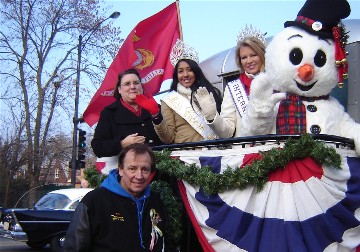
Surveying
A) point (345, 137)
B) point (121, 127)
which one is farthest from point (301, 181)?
point (121, 127)

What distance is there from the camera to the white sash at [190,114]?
391cm

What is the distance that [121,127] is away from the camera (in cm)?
371

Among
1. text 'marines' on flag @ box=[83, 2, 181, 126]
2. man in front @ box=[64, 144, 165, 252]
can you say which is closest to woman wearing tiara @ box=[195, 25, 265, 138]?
man in front @ box=[64, 144, 165, 252]

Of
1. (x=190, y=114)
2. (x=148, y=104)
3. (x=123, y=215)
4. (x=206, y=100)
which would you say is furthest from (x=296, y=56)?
(x=123, y=215)

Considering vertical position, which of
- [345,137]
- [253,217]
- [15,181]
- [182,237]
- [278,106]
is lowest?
[15,181]

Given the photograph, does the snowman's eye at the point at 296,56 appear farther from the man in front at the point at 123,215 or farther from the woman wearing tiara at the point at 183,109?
the man in front at the point at 123,215

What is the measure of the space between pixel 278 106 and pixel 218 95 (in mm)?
920

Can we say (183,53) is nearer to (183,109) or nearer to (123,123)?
(183,109)

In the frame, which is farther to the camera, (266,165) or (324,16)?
(324,16)

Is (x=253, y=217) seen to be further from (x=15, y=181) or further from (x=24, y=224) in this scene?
(x=15, y=181)

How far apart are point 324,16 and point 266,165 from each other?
133 cm

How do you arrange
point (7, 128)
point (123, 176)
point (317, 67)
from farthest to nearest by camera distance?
1. point (7, 128)
2. point (317, 67)
3. point (123, 176)

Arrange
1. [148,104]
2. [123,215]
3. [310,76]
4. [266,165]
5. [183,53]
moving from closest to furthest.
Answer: [123,215] < [266,165] < [310,76] < [148,104] < [183,53]

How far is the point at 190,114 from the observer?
395 centimetres
